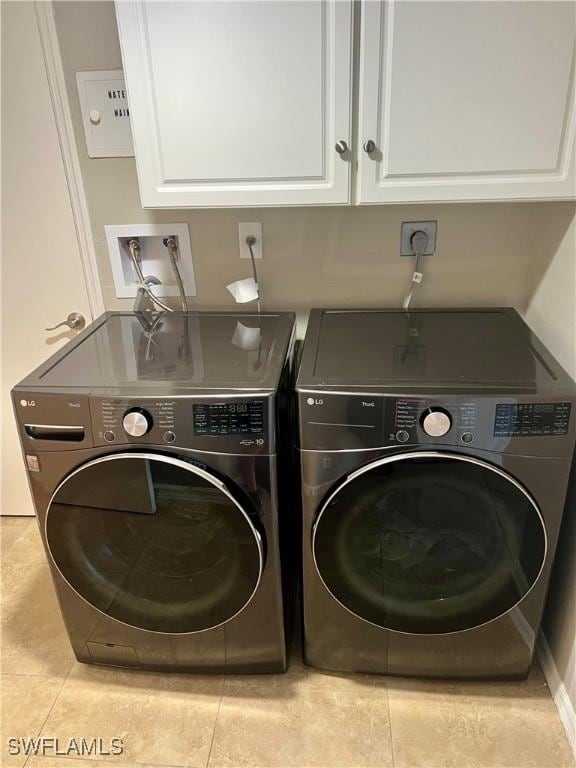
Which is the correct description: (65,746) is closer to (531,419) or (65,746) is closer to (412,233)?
(531,419)

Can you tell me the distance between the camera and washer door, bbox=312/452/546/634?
1.28 m

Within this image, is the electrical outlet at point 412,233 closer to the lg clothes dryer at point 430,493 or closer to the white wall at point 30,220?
the lg clothes dryer at point 430,493

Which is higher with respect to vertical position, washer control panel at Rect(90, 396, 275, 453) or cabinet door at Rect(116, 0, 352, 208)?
cabinet door at Rect(116, 0, 352, 208)

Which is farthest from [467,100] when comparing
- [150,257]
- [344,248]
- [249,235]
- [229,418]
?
[150,257]

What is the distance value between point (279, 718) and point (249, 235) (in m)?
1.34

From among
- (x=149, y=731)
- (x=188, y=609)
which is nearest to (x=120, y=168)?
(x=188, y=609)

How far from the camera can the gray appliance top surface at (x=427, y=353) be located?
1.29 metres

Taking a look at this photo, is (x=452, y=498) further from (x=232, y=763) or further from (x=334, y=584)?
(x=232, y=763)

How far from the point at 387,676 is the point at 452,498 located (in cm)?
63

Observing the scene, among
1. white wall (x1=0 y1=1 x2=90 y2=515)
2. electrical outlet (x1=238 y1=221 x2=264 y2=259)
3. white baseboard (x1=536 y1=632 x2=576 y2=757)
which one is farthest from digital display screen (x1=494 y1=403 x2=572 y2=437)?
white wall (x1=0 y1=1 x2=90 y2=515)

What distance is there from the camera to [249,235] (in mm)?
1725

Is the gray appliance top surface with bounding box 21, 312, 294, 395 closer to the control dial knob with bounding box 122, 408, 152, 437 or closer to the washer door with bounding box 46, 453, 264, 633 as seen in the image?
the control dial knob with bounding box 122, 408, 152, 437

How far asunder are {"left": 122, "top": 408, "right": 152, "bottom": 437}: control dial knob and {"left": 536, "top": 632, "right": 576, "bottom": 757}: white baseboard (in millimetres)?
1247

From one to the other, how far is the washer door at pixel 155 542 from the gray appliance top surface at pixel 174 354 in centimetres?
20
